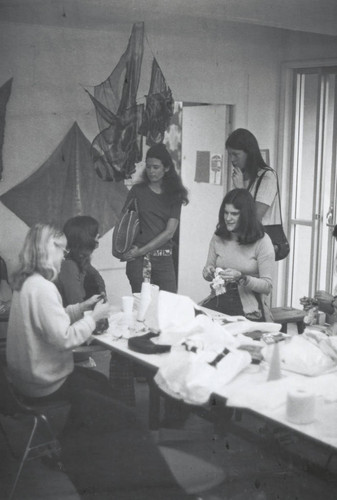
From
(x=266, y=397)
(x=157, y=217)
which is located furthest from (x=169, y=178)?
(x=266, y=397)

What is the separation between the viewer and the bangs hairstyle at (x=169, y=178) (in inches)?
110

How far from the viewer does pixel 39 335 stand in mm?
2283

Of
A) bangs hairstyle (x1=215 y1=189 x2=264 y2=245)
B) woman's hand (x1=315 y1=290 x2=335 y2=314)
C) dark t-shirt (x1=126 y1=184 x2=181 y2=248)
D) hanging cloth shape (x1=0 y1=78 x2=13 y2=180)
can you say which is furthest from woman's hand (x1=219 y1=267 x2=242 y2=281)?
hanging cloth shape (x1=0 y1=78 x2=13 y2=180)

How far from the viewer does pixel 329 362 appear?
2273mm

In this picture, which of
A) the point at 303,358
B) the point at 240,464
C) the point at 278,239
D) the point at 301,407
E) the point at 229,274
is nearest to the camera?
the point at 301,407

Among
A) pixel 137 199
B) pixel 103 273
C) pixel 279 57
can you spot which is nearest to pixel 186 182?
pixel 137 199

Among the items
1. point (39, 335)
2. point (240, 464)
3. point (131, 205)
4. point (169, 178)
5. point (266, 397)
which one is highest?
point (169, 178)

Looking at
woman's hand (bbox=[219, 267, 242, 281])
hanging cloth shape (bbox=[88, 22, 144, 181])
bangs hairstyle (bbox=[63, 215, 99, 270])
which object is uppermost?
hanging cloth shape (bbox=[88, 22, 144, 181])

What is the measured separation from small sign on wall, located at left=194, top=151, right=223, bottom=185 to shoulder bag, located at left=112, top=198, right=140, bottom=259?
400 millimetres

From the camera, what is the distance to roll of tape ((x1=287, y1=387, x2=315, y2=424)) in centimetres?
183

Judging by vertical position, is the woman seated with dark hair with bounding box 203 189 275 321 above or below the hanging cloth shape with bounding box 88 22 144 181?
below

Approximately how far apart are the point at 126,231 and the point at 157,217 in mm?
208

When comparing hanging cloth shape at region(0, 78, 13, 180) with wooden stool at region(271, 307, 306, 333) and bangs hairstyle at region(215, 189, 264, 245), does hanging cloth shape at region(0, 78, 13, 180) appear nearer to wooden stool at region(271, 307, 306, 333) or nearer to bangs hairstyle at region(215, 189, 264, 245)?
bangs hairstyle at region(215, 189, 264, 245)

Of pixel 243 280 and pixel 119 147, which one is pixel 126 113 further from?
pixel 243 280
